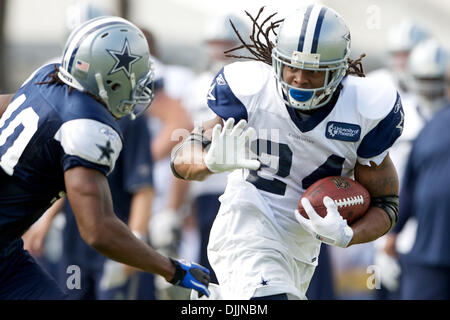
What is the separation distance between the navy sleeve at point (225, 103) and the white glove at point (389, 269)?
3.46 meters

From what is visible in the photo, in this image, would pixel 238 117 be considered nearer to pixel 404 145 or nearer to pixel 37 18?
pixel 404 145

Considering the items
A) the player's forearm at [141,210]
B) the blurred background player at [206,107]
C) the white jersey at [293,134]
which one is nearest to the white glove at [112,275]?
the player's forearm at [141,210]

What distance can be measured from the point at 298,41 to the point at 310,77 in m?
0.16

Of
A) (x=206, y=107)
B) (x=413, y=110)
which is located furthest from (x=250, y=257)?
(x=413, y=110)

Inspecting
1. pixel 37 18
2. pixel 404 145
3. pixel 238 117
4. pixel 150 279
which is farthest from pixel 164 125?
pixel 37 18

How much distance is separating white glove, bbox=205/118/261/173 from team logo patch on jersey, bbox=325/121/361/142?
1.41 feet

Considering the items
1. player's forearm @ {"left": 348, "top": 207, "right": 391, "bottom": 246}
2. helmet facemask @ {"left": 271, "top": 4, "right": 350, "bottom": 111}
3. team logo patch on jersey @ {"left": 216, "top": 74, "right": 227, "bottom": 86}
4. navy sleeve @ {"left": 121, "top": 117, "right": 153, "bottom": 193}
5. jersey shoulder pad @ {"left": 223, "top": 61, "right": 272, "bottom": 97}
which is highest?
helmet facemask @ {"left": 271, "top": 4, "right": 350, "bottom": 111}

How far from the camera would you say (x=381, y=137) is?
416 cm

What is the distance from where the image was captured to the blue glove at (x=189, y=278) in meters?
3.98

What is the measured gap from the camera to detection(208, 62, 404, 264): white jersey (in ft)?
13.7

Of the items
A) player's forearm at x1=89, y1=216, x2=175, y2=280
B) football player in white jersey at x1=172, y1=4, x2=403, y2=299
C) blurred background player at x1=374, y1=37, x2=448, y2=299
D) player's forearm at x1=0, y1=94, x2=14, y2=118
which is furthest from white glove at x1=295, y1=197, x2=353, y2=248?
blurred background player at x1=374, y1=37, x2=448, y2=299

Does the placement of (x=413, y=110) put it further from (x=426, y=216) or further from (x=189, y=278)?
(x=189, y=278)

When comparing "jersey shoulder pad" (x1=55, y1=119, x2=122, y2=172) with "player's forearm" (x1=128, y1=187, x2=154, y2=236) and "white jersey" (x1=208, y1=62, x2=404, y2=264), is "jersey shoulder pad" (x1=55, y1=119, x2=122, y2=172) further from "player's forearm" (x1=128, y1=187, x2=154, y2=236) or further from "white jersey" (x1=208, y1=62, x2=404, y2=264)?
"player's forearm" (x1=128, y1=187, x2=154, y2=236)

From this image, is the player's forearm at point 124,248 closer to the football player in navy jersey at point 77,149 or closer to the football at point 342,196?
the football player in navy jersey at point 77,149
